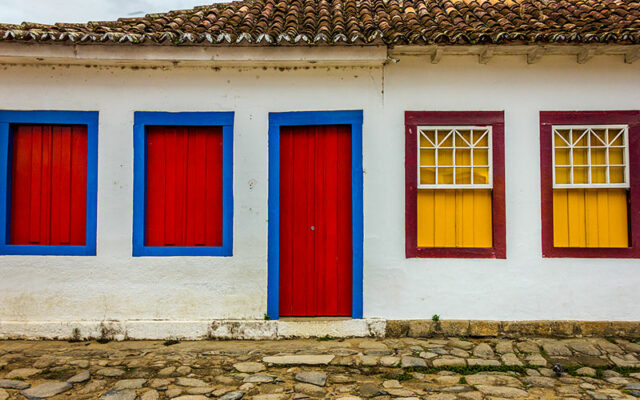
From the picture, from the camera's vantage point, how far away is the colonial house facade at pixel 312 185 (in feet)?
18.0

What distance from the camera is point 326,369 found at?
15.0ft

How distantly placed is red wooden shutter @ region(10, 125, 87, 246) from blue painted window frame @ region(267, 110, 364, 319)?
2509 mm

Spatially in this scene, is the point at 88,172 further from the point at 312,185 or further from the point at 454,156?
the point at 454,156

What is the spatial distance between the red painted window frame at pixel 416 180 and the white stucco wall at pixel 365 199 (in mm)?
85

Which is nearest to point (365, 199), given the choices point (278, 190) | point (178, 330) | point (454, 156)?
point (278, 190)

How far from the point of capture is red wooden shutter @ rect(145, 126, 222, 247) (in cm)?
573

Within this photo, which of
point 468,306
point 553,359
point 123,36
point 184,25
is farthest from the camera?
point 184,25

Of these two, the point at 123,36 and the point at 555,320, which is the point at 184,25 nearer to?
the point at 123,36

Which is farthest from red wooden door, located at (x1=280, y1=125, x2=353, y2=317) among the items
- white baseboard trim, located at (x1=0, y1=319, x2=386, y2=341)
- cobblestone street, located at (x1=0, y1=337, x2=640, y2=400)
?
cobblestone street, located at (x1=0, y1=337, x2=640, y2=400)

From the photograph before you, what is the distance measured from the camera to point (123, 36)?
16.9 ft

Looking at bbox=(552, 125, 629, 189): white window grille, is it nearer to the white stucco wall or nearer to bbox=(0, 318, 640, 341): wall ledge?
the white stucco wall

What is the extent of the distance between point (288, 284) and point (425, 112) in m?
2.89

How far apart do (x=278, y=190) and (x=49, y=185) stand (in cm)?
306

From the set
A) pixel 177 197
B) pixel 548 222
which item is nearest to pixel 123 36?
pixel 177 197
